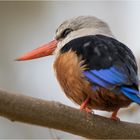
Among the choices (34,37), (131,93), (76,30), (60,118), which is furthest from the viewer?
(34,37)

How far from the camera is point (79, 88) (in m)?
2.84

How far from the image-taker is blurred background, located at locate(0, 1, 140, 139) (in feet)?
15.2

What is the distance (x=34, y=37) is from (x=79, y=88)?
259 cm

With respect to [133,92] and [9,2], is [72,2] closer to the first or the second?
[9,2]

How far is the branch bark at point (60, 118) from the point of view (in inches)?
88.7

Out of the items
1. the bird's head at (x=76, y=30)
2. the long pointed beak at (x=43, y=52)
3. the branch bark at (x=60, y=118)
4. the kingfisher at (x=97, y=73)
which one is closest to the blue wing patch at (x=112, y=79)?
the kingfisher at (x=97, y=73)

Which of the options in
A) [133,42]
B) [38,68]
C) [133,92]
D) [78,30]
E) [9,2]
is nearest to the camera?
[133,92]

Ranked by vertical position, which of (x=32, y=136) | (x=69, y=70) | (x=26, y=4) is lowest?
(x=32, y=136)

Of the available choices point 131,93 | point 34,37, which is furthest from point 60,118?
point 34,37

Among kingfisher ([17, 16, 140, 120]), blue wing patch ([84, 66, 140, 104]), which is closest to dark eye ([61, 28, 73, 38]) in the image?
kingfisher ([17, 16, 140, 120])

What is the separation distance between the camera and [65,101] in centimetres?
447

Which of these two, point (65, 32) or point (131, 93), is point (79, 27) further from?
point (131, 93)

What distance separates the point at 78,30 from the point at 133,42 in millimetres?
1258

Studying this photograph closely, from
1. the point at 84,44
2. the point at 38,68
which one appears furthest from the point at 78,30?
the point at 38,68
